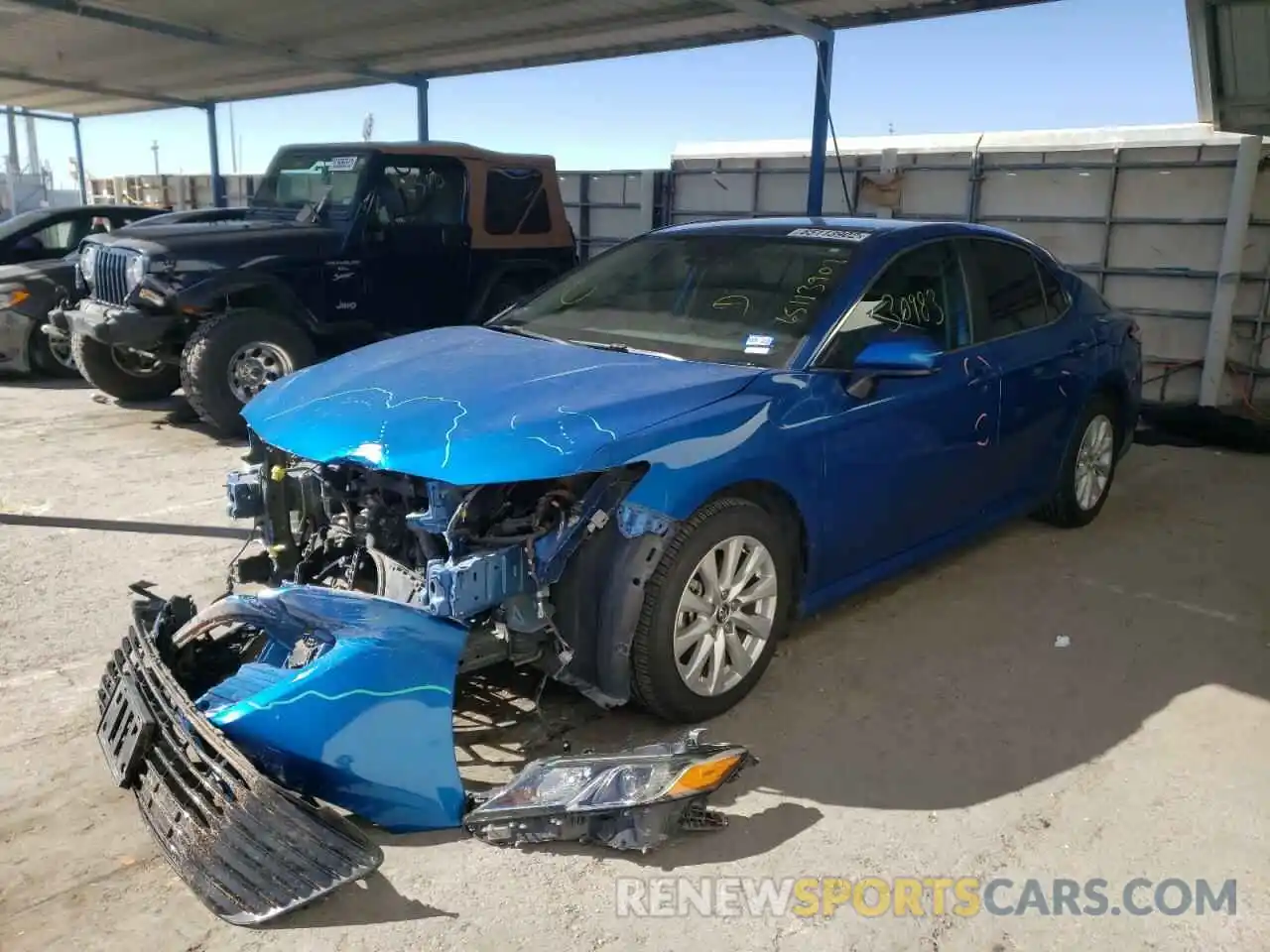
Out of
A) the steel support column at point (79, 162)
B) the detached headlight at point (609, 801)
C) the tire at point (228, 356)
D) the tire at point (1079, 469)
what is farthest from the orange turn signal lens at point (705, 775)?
the steel support column at point (79, 162)

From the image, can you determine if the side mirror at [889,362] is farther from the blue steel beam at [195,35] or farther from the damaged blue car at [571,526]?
the blue steel beam at [195,35]

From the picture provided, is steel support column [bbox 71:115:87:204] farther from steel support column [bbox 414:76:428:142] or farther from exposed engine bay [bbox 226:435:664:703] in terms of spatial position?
exposed engine bay [bbox 226:435:664:703]

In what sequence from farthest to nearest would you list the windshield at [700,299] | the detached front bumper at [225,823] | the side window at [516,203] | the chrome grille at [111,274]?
the side window at [516,203]
the chrome grille at [111,274]
the windshield at [700,299]
the detached front bumper at [225,823]

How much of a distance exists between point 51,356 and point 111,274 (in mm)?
3007

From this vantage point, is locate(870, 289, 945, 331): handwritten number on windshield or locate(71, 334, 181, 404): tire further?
locate(71, 334, 181, 404): tire

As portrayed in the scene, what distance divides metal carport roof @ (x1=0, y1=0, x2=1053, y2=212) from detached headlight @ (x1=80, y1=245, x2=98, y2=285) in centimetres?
421

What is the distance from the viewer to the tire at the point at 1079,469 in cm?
527

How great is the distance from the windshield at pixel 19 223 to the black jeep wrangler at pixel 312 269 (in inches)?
56.2

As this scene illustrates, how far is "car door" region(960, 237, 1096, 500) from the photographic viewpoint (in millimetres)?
4535

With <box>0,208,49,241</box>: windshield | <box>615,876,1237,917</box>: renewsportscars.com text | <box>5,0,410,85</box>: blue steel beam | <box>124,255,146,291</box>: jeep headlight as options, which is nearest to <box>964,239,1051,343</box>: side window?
<box>615,876,1237,917</box>: renewsportscars.com text

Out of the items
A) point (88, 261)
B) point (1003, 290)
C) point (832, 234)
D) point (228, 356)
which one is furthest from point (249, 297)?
point (1003, 290)

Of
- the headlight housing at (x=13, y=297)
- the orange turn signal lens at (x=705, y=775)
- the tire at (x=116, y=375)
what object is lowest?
the orange turn signal lens at (x=705, y=775)

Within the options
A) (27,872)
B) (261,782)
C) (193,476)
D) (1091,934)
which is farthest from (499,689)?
(193,476)

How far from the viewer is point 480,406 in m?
3.13
